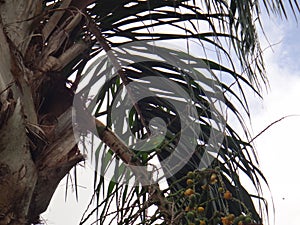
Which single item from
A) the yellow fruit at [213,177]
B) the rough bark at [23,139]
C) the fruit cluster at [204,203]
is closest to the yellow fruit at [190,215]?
the fruit cluster at [204,203]

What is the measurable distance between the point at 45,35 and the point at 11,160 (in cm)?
47

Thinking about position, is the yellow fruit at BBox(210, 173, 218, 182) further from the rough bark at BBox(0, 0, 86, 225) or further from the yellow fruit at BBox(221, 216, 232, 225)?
the rough bark at BBox(0, 0, 86, 225)

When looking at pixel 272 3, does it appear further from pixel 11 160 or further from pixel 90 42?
pixel 11 160

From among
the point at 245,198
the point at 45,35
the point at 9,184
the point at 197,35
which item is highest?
the point at 197,35

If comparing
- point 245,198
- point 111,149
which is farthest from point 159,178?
point 245,198

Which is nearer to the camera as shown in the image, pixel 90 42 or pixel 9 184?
pixel 9 184

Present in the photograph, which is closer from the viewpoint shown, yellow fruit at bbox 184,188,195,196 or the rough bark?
yellow fruit at bbox 184,188,195,196

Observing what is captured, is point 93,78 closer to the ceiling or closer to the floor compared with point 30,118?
closer to the ceiling

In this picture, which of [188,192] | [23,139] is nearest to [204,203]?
[188,192]

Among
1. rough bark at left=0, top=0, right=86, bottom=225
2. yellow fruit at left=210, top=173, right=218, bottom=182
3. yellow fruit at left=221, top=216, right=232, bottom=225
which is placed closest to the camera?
yellow fruit at left=221, top=216, right=232, bottom=225

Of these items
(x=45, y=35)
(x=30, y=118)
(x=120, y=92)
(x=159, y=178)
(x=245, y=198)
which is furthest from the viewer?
(x=120, y=92)

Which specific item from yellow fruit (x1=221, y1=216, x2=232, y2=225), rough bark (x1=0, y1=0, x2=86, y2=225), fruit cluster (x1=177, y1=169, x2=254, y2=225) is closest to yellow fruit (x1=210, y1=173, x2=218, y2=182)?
fruit cluster (x1=177, y1=169, x2=254, y2=225)

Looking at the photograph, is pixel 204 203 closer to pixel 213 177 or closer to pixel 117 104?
pixel 213 177

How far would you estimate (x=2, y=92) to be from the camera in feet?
5.42
